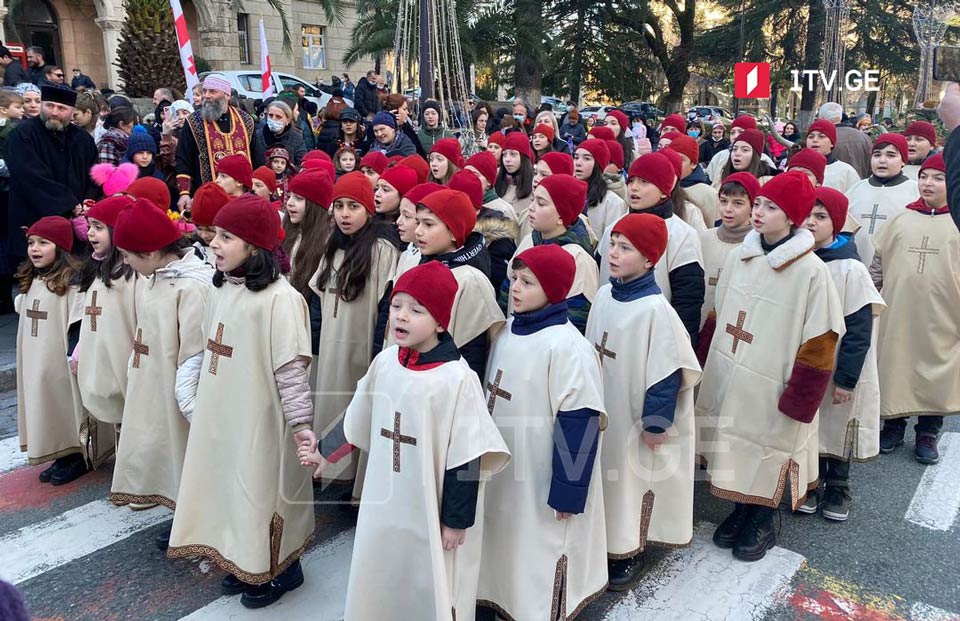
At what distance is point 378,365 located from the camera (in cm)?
300

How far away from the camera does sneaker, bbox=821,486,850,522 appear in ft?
14.3

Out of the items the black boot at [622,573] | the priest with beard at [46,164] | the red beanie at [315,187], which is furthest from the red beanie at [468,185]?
the priest with beard at [46,164]

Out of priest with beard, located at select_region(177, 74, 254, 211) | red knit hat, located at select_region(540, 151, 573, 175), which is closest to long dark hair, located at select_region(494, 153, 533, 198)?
red knit hat, located at select_region(540, 151, 573, 175)

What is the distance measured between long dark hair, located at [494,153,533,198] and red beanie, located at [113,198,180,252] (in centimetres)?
362

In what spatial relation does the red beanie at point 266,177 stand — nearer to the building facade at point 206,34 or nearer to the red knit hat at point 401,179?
the red knit hat at point 401,179

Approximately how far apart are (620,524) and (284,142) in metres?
5.75

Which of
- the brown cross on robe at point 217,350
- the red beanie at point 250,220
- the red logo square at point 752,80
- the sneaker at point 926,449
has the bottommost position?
the sneaker at point 926,449

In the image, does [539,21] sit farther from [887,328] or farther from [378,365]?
[378,365]

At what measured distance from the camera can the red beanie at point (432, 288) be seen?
2.75m

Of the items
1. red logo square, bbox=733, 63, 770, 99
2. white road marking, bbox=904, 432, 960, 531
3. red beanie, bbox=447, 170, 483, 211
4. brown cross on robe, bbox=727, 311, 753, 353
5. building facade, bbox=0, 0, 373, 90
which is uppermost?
building facade, bbox=0, 0, 373, 90

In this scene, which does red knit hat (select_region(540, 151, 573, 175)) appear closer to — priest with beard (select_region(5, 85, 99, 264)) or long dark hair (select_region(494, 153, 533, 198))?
long dark hair (select_region(494, 153, 533, 198))

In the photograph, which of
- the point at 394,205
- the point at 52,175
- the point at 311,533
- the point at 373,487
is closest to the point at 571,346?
the point at 373,487

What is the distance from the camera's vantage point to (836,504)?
4379mm

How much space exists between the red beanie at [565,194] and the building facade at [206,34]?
20.9 m
